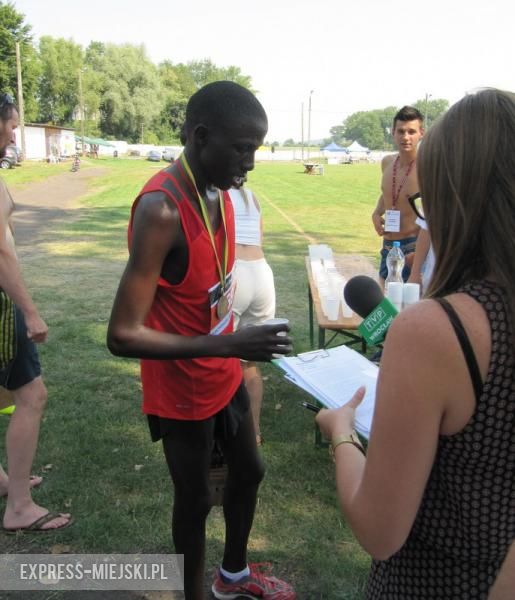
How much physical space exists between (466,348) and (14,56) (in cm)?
6499

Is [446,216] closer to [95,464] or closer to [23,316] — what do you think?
[23,316]

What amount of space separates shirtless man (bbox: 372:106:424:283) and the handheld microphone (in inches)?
131

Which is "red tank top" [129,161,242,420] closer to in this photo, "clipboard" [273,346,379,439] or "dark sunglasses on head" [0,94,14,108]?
"clipboard" [273,346,379,439]

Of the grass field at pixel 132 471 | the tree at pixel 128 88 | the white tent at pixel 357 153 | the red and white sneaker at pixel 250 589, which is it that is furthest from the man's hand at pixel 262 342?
the white tent at pixel 357 153

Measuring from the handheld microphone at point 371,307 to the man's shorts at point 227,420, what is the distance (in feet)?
2.18

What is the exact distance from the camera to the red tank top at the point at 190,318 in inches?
75.4

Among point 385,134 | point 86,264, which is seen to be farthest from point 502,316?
point 385,134

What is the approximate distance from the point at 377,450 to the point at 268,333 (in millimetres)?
858

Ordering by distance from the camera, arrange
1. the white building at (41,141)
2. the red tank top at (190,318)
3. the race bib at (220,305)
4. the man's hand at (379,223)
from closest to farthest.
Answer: the red tank top at (190,318)
the race bib at (220,305)
the man's hand at (379,223)
the white building at (41,141)

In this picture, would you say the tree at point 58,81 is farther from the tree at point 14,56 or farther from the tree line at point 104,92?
the tree at point 14,56

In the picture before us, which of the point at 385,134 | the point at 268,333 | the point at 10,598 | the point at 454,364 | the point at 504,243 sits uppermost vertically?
the point at 385,134

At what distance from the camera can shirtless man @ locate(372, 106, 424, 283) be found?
5305mm

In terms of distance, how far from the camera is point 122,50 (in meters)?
83.2

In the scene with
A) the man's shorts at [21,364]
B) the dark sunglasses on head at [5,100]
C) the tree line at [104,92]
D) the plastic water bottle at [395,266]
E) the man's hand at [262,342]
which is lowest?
the man's shorts at [21,364]
